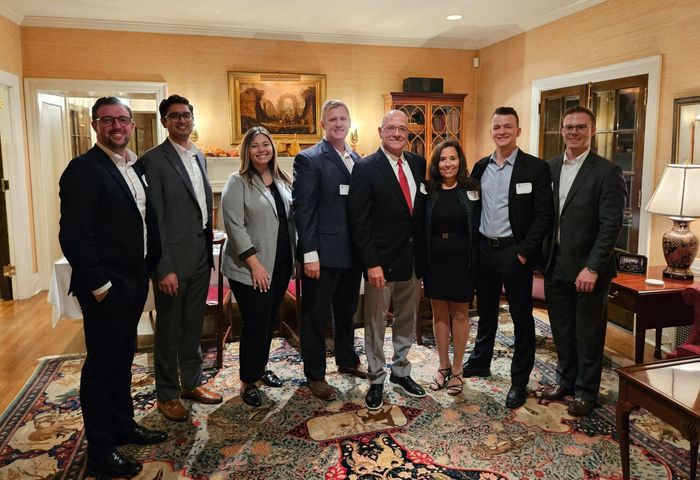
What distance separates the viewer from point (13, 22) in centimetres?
528

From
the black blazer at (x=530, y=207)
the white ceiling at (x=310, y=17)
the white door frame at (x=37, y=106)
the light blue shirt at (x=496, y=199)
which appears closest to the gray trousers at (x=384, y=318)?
the light blue shirt at (x=496, y=199)

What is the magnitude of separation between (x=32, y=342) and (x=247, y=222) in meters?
2.52

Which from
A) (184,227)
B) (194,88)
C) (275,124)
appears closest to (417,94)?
(275,124)

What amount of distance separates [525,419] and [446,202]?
1.25 meters

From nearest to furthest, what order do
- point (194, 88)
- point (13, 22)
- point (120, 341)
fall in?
1. point (120, 341)
2. point (13, 22)
3. point (194, 88)

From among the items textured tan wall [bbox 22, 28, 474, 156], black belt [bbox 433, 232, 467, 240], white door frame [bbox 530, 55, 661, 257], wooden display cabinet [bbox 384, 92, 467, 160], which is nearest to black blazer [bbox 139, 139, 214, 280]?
black belt [bbox 433, 232, 467, 240]

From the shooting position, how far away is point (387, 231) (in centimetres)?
287

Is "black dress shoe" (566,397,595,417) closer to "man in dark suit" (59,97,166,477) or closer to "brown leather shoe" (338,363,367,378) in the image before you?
"brown leather shoe" (338,363,367,378)

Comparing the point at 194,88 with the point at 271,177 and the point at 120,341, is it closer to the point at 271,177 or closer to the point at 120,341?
the point at 271,177

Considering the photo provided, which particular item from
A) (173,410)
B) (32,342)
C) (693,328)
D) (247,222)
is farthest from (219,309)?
(693,328)

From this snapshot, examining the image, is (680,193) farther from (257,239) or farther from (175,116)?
(175,116)

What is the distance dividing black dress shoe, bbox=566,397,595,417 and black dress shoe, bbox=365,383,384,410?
3.37 feet

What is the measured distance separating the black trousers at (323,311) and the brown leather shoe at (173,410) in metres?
0.72

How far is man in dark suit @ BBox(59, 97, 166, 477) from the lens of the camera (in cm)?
212
